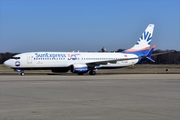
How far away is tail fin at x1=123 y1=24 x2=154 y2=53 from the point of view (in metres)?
53.1

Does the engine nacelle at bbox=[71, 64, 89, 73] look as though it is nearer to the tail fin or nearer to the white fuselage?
the white fuselage

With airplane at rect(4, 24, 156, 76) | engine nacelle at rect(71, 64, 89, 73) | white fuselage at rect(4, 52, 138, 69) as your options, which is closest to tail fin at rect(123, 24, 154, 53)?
airplane at rect(4, 24, 156, 76)

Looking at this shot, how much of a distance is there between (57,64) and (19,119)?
35.6 meters

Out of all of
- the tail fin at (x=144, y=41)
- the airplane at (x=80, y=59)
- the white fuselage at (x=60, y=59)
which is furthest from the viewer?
the tail fin at (x=144, y=41)

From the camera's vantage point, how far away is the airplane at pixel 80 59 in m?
44.5

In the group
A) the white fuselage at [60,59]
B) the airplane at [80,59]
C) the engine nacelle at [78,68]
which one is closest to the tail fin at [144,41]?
the airplane at [80,59]

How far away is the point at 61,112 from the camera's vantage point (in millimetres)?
11914

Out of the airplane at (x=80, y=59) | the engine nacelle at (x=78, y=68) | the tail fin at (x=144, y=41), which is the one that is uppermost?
the tail fin at (x=144, y=41)

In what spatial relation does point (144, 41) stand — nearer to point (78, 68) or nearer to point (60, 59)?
point (78, 68)

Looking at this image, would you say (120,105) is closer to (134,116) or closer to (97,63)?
(134,116)

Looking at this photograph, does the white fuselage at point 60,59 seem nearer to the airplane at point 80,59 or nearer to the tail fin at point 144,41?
the airplane at point 80,59

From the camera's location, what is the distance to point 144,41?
53719mm

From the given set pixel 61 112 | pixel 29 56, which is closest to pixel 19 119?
pixel 61 112

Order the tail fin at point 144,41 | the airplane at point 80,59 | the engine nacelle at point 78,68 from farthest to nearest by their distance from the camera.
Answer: the tail fin at point 144,41
the engine nacelle at point 78,68
the airplane at point 80,59
